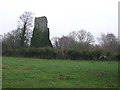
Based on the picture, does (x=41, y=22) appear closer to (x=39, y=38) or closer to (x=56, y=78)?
(x=39, y=38)

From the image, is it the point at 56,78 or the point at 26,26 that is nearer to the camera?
the point at 56,78

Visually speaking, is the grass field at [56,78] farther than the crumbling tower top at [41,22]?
No

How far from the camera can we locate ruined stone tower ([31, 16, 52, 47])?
2117 inches

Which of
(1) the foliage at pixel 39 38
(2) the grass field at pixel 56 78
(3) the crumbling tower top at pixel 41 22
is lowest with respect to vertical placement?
(2) the grass field at pixel 56 78

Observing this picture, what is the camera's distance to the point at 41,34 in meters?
54.8

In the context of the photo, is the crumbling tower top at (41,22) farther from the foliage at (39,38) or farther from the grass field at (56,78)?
the grass field at (56,78)

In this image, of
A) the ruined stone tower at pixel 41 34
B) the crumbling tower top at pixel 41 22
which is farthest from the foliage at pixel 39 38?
the crumbling tower top at pixel 41 22

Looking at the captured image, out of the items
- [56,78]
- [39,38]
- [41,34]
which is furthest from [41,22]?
[56,78]

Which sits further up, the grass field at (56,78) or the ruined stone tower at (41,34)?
the ruined stone tower at (41,34)

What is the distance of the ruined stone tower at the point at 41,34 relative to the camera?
176 ft

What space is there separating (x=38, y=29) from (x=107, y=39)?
4939cm

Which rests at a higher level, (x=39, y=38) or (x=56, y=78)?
(x=39, y=38)

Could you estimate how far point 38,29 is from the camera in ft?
182

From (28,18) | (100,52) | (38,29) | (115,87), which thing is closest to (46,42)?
(38,29)
